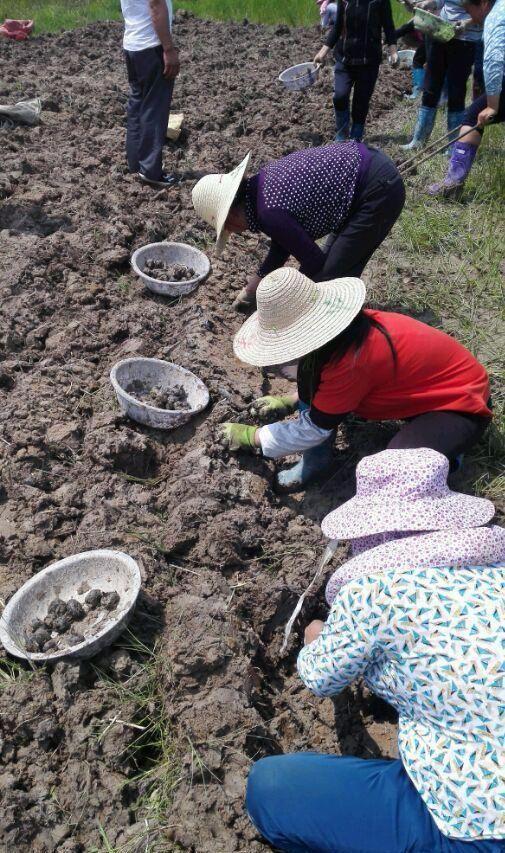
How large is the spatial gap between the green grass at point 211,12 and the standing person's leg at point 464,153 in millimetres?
7830

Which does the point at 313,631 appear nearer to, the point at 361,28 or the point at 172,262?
the point at 172,262

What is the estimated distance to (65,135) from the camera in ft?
22.8

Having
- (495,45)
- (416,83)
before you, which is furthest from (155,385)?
(416,83)

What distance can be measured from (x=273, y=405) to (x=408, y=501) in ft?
5.76

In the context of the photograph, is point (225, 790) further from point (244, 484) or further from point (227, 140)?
point (227, 140)

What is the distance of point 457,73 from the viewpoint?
6070mm

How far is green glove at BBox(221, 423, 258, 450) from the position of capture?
3.25 metres

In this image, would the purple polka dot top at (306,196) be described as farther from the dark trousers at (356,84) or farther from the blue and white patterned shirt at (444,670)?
the dark trousers at (356,84)

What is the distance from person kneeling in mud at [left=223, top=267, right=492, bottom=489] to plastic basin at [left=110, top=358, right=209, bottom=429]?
1.18ft

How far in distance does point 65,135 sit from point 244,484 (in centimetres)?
536

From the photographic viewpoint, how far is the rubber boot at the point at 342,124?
670 cm

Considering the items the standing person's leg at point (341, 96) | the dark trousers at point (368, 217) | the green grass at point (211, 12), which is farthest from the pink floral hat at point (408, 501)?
the green grass at point (211, 12)

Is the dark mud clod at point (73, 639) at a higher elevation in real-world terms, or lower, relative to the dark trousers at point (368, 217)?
lower

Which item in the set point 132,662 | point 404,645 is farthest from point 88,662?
point 404,645
